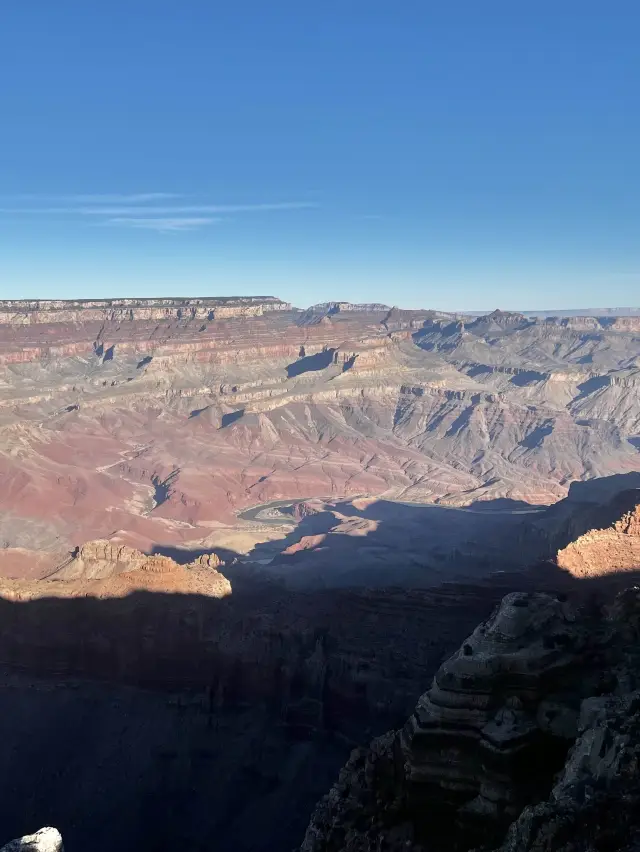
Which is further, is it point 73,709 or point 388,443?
point 388,443

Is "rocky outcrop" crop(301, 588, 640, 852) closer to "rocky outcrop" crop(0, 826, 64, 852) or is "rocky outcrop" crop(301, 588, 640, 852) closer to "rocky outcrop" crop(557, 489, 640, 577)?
"rocky outcrop" crop(0, 826, 64, 852)

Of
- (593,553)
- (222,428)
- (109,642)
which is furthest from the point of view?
(222,428)

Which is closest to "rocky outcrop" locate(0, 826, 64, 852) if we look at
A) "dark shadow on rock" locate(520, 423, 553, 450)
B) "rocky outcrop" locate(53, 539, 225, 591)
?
"rocky outcrop" locate(53, 539, 225, 591)

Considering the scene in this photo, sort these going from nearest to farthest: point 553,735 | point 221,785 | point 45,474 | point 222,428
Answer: point 553,735
point 221,785
point 45,474
point 222,428

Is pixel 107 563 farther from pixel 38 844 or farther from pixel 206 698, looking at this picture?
pixel 38 844

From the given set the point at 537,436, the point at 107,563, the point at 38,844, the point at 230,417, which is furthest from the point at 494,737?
the point at 537,436

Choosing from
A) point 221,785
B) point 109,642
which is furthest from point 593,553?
point 109,642

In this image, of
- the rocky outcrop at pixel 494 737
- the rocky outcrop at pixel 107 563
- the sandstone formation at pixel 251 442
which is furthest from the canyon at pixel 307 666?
the sandstone formation at pixel 251 442

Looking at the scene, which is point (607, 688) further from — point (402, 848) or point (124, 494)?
point (124, 494)
